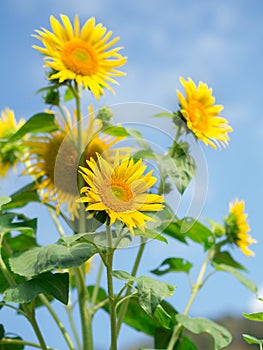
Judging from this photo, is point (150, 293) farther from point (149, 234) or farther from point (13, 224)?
point (13, 224)

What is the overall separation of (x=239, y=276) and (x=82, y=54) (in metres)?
0.50

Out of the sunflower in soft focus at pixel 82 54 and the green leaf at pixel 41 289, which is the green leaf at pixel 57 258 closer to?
the green leaf at pixel 41 289

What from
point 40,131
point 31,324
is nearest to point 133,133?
point 40,131

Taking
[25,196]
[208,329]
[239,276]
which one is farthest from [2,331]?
[239,276]

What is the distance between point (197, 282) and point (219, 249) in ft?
0.29

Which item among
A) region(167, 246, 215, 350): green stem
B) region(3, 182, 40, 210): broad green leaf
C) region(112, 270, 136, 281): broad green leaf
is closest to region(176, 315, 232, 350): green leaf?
region(167, 246, 215, 350): green stem

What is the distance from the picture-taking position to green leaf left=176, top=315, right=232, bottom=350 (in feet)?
3.18

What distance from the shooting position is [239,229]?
1271 mm

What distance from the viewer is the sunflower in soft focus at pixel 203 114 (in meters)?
1.03

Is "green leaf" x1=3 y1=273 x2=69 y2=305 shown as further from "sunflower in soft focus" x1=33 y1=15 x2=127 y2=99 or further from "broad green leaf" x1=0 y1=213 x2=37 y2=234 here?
"sunflower in soft focus" x1=33 y1=15 x2=127 y2=99

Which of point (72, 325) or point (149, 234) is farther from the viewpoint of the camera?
point (72, 325)

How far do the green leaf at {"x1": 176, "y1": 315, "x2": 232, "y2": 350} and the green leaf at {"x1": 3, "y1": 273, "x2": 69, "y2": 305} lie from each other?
8.1 inches

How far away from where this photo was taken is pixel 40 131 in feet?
3.64

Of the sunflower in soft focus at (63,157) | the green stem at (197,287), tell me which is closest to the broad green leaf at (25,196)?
the sunflower in soft focus at (63,157)
